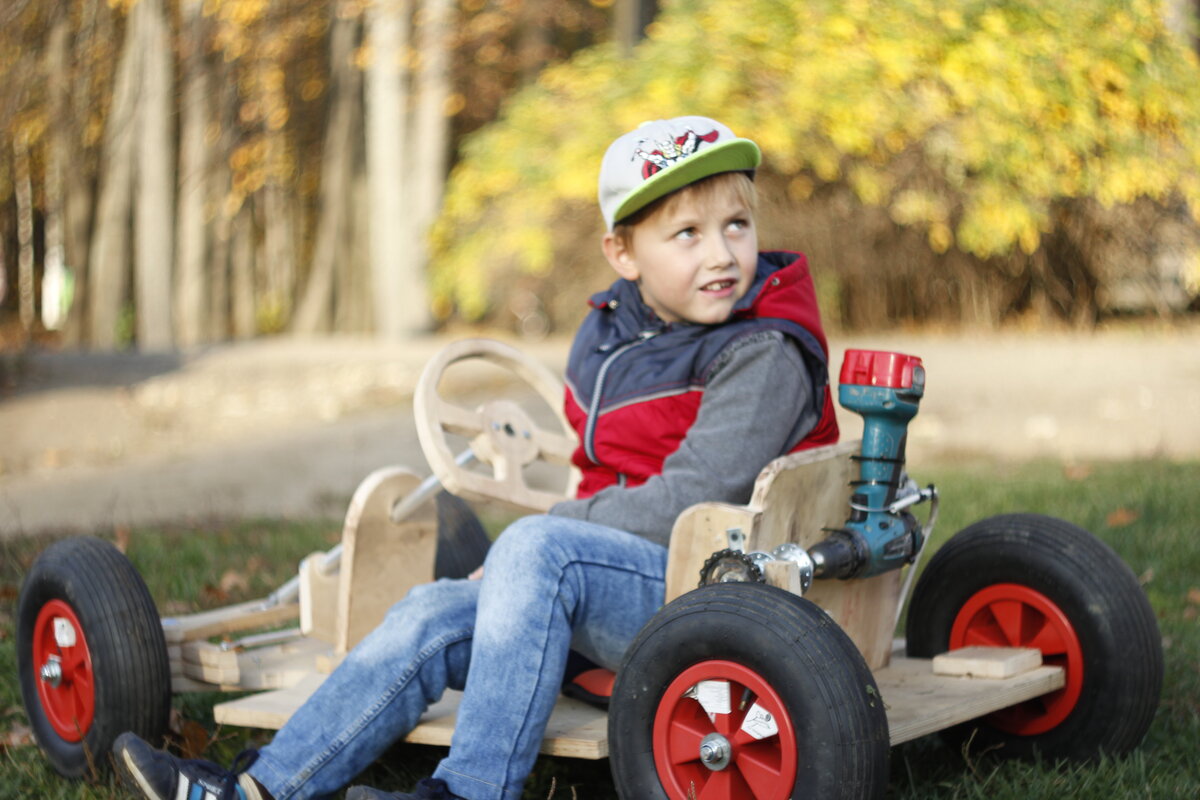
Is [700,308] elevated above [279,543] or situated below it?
above

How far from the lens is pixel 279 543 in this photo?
5289 millimetres

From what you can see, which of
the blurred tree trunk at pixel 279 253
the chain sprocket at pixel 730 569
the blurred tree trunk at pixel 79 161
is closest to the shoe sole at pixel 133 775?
the chain sprocket at pixel 730 569

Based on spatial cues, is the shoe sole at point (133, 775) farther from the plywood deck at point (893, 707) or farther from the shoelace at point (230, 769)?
the plywood deck at point (893, 707)

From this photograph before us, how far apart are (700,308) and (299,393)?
8124 millimetres

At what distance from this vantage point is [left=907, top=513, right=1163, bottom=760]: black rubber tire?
268cm

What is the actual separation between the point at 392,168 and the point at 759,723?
12060 mm

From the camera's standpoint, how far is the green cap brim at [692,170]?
8.89 ft

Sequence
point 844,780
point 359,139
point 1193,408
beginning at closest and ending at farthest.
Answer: point 844,780
point 1193,408
point 359,139

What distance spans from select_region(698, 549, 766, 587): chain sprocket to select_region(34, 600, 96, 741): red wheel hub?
148cm

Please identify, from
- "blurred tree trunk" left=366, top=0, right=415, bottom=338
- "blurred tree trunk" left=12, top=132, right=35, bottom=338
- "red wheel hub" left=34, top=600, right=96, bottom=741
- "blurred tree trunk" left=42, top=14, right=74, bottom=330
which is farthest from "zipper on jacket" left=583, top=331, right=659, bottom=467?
"blurred tree trunk" left=12, top=132, right=35, bottom=338


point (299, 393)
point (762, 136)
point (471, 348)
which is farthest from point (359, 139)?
point (471, 348)

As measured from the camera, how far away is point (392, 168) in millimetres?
13609

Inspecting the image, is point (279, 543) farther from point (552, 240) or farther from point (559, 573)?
point (552, 240)

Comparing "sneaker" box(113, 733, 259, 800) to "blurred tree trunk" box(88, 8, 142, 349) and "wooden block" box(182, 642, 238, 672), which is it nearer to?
"wooden block" box(182, 642, 238, 672)
